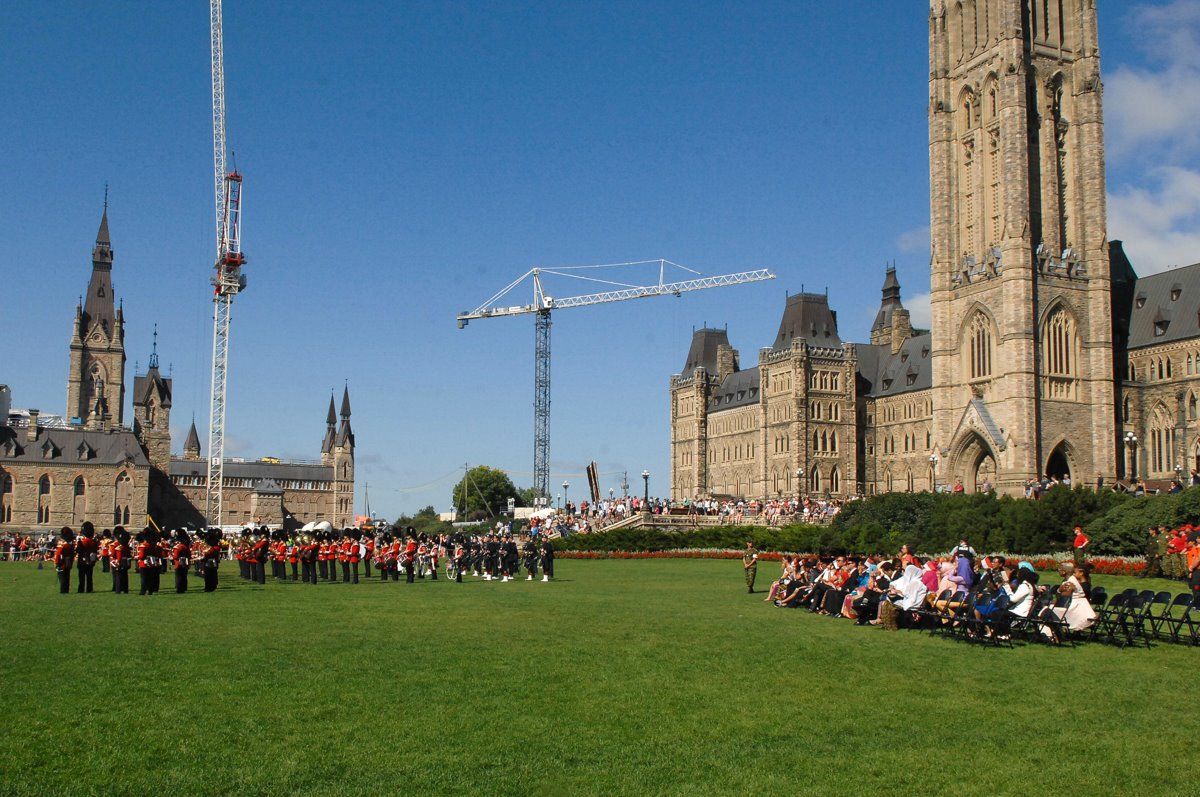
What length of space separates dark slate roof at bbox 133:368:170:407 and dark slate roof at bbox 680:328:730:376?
6376 cm

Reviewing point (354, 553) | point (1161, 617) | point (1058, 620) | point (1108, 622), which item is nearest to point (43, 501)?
point (354, 553)

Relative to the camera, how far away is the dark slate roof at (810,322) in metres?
112

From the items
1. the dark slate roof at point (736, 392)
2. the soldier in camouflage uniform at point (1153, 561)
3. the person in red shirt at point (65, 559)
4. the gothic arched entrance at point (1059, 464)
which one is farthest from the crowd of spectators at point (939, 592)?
the dark slate roof at point (736, 392)

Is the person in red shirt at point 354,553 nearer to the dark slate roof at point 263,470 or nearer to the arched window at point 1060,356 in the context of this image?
the arched window at point 1060,356

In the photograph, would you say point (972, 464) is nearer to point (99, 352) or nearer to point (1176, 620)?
point (1176, 620)

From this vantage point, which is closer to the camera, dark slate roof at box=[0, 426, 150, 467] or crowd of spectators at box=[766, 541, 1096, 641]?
crowd of spectators at box=[766, 541, 1096, 641]

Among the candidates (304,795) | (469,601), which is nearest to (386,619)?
(469,601)

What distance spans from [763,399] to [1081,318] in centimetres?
4278

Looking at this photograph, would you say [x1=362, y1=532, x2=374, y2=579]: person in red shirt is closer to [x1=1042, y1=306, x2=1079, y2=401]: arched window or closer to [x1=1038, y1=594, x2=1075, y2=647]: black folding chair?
[x1=1038, y1=594, x2=1075, y2=647]: black folding chair

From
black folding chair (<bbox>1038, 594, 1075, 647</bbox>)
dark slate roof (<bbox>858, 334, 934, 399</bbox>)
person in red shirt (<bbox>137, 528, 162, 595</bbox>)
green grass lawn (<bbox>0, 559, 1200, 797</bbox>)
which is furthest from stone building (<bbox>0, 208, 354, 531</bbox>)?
black folding chair (<bbox>1038, 594, 1075, 647</bbox>)

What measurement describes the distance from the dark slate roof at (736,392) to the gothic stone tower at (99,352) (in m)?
71.7

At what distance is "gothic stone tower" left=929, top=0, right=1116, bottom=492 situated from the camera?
6875 centimetres

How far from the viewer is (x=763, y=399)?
111062 mm

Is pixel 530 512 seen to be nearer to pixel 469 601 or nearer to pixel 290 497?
pixel 290 497
